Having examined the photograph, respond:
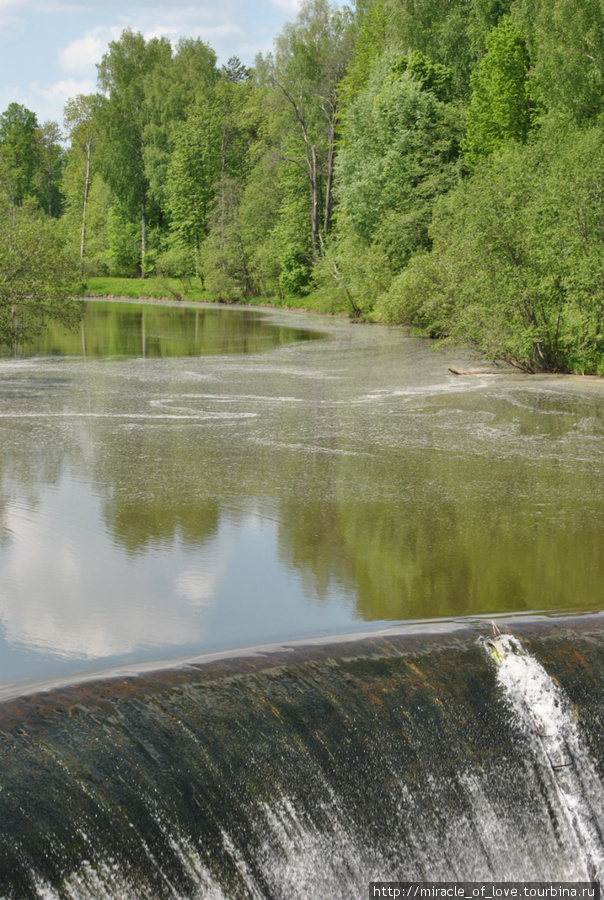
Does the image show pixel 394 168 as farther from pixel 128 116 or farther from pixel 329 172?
pixel 128 116

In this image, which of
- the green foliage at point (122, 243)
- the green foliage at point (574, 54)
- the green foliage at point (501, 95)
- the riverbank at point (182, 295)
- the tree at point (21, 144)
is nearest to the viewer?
the green foliage at point (574, 54)

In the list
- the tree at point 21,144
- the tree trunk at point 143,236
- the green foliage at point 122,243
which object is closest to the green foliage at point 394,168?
the tree trunk at point 143,236

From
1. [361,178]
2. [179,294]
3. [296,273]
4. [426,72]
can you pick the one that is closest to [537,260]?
[361,178]

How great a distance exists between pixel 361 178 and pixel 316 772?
32771 mm

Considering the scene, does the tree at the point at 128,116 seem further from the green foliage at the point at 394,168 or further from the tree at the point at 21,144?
the green foliage at the point at 394,168

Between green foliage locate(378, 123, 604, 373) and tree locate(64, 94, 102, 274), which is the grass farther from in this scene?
green foliage locate(378, 123, 604, 373)

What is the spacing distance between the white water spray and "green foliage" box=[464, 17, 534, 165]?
27.9 metres

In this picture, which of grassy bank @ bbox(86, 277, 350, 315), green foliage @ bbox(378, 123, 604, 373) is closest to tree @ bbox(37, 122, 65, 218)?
grassy bank @ bbox(86, 277, 350, 315)

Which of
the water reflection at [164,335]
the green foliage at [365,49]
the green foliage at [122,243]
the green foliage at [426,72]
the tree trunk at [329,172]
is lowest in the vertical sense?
the water reflection at [164,335]

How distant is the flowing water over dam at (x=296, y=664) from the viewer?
396 cm

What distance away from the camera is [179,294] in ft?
176

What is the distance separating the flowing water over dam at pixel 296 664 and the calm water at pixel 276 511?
1.4 inches

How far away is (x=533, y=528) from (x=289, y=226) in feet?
135

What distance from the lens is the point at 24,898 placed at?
3.53 m
